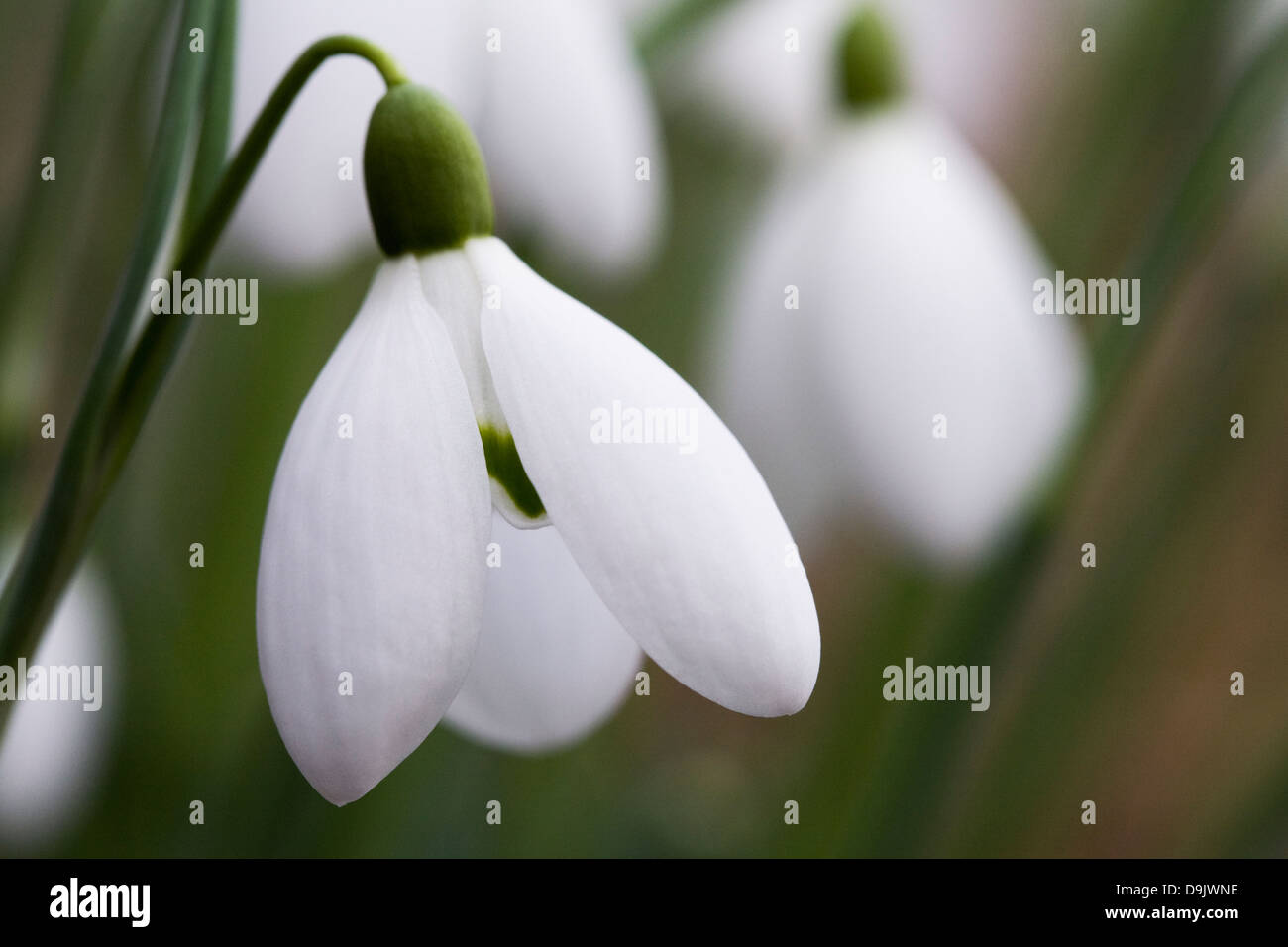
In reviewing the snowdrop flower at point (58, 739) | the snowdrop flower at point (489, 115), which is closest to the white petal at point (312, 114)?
the snowdrop flower at point (489, 115)

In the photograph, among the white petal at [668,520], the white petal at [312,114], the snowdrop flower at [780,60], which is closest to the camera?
the white petal at [668,520]

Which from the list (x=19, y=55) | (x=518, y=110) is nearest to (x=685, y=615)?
(x=518, y=110)

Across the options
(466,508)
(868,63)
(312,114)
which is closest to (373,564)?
(466,508)

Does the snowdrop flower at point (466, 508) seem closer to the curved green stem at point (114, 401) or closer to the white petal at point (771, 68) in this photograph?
the curved green stem at point (114, 401)

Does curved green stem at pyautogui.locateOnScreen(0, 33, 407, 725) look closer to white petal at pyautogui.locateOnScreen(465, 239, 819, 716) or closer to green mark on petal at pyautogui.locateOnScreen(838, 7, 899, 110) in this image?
white petal at pyautogui.locateOnScreen(465, 239, 819, 716)
